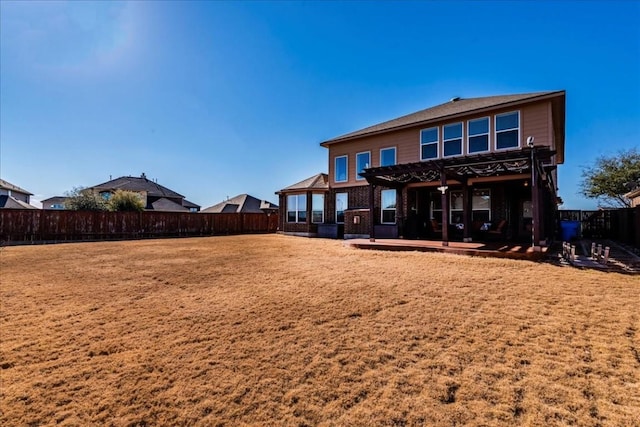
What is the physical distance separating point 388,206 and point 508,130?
5827mm

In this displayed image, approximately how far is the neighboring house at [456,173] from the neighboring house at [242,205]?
2441 cm

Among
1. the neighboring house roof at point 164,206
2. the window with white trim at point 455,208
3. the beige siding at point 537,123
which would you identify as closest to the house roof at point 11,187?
the neighboring house roof at point 164,206

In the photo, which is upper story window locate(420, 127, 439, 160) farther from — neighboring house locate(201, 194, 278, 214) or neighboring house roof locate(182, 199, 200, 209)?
neighboring house roof locate(182, 199, 200, 209)

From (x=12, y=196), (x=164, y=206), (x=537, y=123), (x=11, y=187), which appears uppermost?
(x=537, y=123)

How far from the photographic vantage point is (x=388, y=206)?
14.5 metres

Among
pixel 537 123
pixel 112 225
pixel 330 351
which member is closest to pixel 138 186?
pixel 112 225

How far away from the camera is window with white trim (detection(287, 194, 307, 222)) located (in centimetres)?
1846

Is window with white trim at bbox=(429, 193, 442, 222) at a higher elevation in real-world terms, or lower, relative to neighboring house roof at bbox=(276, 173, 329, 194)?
lower

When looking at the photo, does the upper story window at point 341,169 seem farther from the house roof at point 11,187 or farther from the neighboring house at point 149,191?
the house roof at point 11,187

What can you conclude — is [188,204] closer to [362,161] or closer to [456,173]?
[362,161]

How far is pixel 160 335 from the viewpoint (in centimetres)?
379

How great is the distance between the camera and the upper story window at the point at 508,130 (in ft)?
36.4

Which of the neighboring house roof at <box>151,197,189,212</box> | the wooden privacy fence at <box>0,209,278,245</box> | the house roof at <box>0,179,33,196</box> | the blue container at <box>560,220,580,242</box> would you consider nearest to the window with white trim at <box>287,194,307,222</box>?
the wooden privacy fence at <box>0,209,278,245</box>

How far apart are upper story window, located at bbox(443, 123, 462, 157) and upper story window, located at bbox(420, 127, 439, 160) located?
44cm
